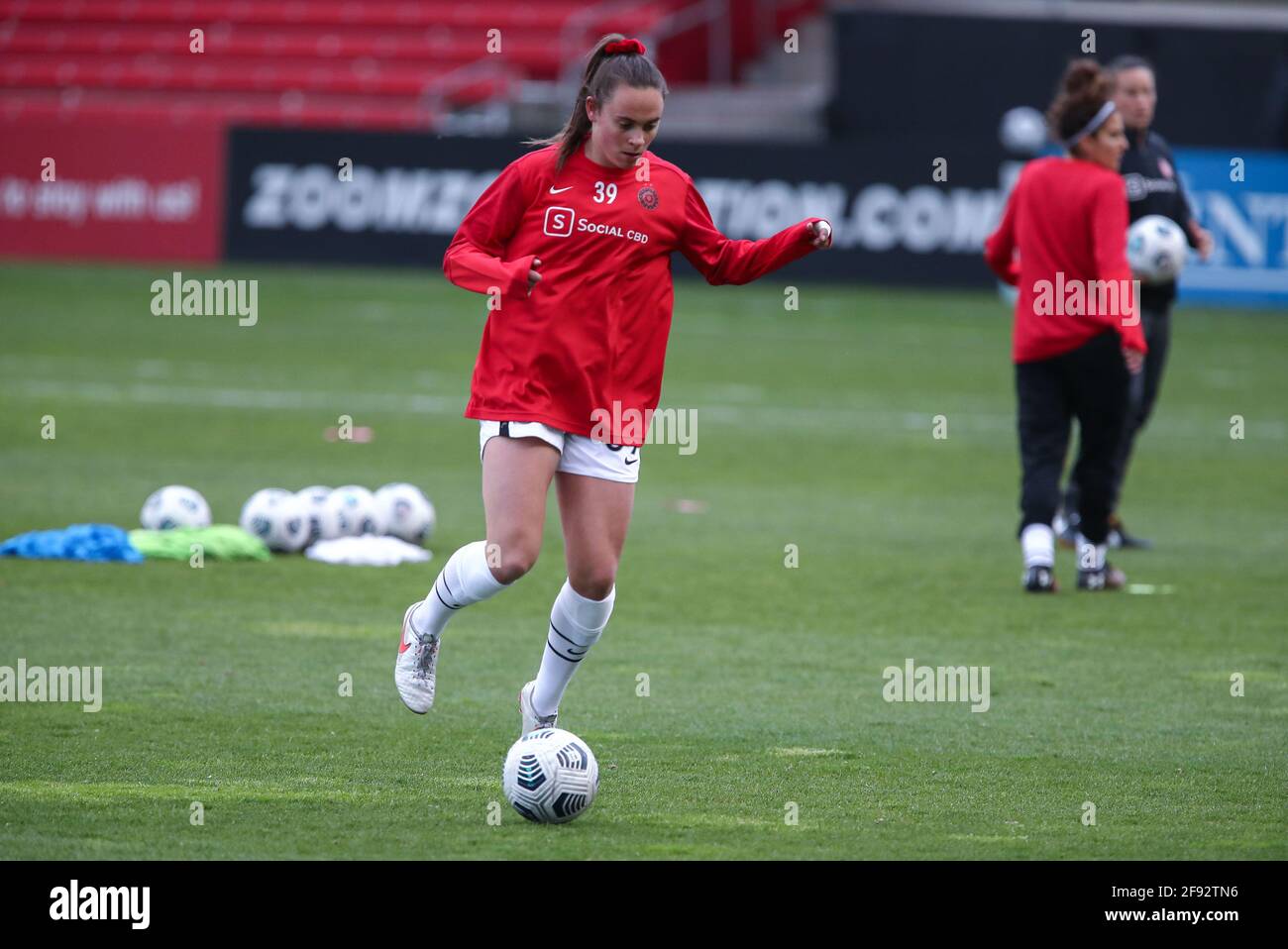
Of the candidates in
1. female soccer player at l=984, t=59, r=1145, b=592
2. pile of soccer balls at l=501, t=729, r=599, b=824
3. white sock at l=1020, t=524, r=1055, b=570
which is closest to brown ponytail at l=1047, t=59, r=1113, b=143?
female soccer player at l=984, t=59, r=1145, b=592

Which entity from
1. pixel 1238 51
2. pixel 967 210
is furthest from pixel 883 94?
pixel 1238 51

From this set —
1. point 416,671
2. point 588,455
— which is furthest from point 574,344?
point 416,671

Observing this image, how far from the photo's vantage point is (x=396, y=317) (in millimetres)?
23438

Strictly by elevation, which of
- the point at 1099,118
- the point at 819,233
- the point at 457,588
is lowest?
the point at 457,588

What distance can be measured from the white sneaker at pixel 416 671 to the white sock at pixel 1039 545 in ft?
15.0

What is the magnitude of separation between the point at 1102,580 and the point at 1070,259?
1686mm

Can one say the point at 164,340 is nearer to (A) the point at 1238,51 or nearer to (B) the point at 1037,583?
(B) the point at 1037,583

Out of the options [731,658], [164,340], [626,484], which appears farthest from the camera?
[164,340]

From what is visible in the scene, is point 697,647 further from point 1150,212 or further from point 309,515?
point 1150,212

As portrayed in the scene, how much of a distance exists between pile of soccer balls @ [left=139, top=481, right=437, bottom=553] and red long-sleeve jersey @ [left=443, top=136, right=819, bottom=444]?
15.0 ft

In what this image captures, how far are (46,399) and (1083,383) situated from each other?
393 inches

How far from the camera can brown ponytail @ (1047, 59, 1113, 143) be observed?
9.70 metres

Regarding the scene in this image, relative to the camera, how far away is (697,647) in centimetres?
862

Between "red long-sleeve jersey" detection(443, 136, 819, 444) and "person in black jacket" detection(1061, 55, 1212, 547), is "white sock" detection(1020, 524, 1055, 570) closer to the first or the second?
"person in black jacket" detection(1061, 55, 1212, 547)
